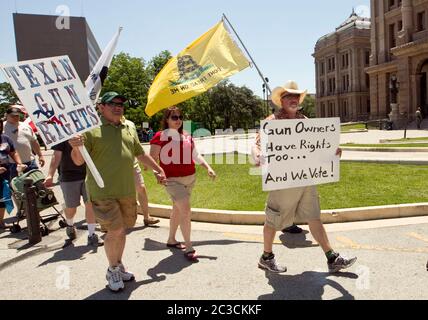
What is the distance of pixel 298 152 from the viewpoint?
436 cm

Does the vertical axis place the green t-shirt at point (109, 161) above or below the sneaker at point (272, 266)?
above

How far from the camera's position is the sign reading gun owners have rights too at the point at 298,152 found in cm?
417

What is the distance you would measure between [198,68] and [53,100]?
109 inches

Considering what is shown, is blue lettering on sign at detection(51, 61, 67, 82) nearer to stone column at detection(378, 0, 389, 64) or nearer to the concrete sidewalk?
the concrete sidewalk

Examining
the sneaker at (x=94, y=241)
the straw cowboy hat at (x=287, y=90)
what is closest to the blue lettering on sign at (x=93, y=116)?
the straw cowboy hat at (x=287, y=90)

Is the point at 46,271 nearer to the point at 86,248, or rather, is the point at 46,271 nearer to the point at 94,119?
the point at 86,248

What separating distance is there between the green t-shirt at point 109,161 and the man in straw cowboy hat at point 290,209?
139cm

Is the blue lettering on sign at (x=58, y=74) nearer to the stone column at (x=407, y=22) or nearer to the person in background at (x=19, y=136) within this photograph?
the person in background at (x=19, y=136)

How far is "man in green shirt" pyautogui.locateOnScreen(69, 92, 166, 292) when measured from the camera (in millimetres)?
4016

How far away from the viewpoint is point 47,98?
3945 millimetres

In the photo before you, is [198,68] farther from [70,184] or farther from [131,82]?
[131,82]

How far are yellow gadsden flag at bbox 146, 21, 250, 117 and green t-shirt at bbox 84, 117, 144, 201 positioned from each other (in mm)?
1541

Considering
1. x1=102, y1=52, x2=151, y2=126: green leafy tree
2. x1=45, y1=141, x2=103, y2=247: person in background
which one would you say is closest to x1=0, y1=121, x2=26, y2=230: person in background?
x1=45, y1=141, x2=103, y2=247: person in background
